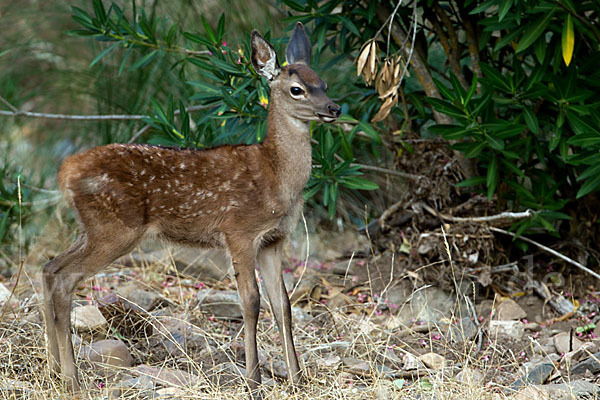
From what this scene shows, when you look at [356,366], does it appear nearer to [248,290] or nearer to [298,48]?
[248,290]

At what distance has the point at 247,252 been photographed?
4.86 m

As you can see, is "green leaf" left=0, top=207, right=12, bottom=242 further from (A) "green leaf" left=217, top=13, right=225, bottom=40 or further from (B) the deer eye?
(B) the deer eye

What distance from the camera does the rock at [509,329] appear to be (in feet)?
19.4

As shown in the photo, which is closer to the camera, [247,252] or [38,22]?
[247,252]

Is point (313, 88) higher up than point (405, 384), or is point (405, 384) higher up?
point (313, 88)

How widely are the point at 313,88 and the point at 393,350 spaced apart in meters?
1.97

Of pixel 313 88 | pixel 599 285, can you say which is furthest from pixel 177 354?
pixel 599 285

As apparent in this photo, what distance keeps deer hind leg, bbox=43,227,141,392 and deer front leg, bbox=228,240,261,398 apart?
60 centimetres

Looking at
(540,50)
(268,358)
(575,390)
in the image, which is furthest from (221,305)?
(540,50)

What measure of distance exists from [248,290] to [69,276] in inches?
40.8

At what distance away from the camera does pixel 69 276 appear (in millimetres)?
4684

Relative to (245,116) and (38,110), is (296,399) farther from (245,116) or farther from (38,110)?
(38,110)

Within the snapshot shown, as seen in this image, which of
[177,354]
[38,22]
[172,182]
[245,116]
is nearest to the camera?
[172,182]

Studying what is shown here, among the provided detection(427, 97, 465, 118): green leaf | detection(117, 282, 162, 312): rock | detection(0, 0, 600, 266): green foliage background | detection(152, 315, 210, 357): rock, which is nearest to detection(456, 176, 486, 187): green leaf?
detection(0, 0, 600, 266): green foliage background
